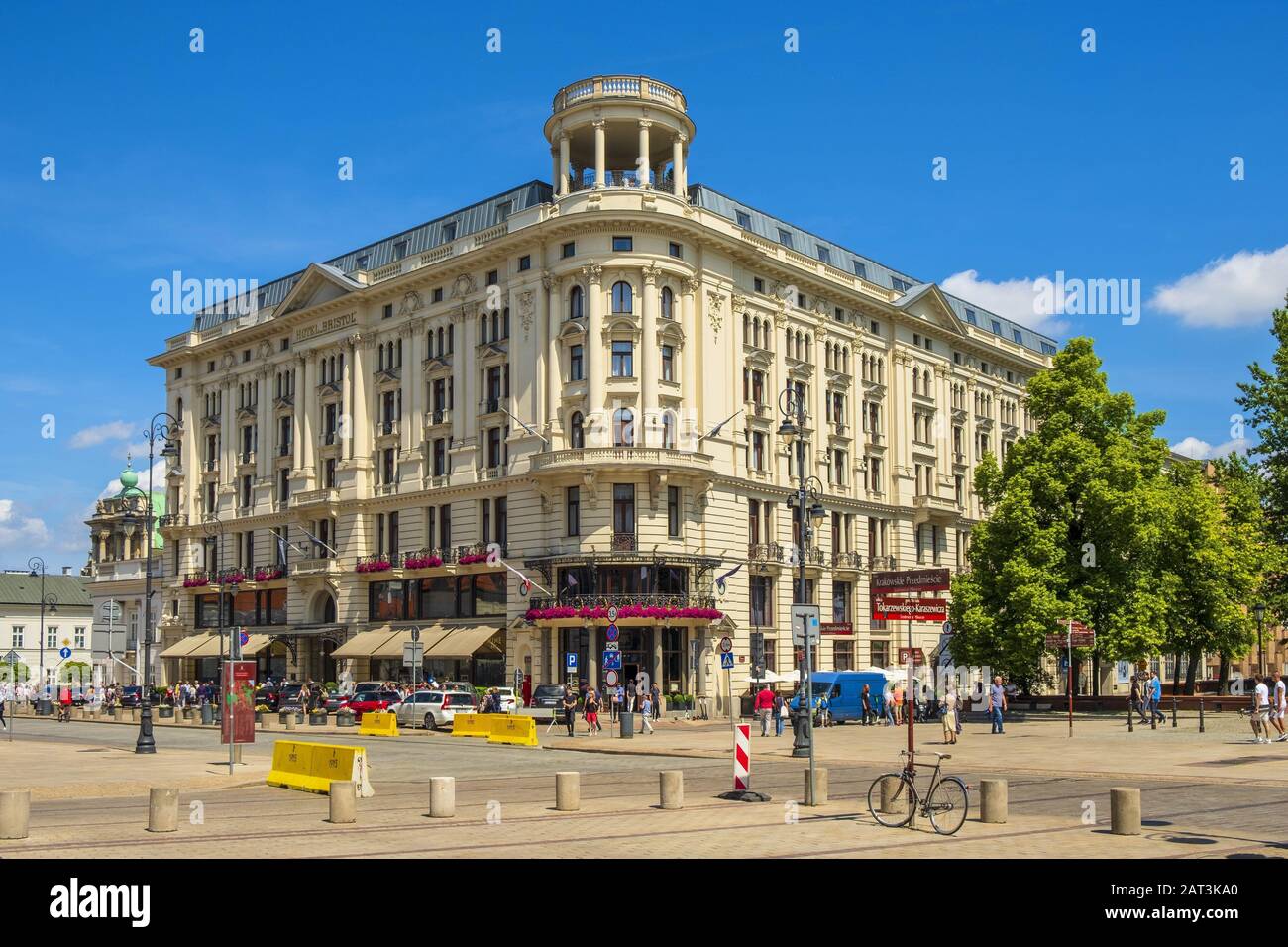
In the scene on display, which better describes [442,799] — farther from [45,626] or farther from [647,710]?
[45,626]

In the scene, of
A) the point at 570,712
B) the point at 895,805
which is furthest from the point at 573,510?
the point at 895,805

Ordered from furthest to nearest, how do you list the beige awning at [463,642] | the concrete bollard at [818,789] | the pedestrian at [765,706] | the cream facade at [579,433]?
the beige awning at [463,642] < the cream facade at [579,433] < the pedestrian at [765,706] < the concrete bollard at [818,789]

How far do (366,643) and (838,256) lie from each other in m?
34.8

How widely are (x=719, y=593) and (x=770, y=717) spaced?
12745 millimetres

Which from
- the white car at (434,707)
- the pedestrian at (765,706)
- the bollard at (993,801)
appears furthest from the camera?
the white car at (434,707)

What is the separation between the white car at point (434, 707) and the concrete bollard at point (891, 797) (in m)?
31.8

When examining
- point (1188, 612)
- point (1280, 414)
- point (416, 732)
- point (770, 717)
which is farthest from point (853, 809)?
point (1188, 612)

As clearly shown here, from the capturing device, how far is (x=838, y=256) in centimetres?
7656

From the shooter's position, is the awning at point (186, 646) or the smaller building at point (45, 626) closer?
the awning at point (186, 646)

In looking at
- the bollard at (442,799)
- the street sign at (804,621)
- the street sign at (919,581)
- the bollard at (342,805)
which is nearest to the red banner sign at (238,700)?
the bollard at (442,799)

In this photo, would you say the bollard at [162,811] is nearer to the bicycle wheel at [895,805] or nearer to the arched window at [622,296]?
the bicycle wheel at [895,805]

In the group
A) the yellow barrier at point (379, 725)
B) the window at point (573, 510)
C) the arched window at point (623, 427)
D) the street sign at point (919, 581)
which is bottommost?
the yellow barrier at point (379, 725)

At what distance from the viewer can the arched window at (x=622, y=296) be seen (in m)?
59.3
